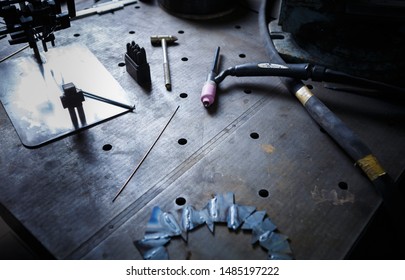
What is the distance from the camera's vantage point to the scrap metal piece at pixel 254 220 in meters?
0.76

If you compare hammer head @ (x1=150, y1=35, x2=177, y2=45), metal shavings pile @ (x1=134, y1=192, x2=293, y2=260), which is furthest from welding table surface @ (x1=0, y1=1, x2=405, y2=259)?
hammer head @ (x1=150, y1=35, x2=177, y2=45)

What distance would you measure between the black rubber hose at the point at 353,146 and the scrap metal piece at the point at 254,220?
0.29 m

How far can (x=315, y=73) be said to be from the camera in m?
1.06

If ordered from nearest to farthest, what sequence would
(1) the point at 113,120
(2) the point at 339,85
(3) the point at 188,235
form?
(3) the point at 188,235, (1) the point at 113,120, (2) the point at 339,85

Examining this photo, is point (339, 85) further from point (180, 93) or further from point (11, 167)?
point (11, 167)

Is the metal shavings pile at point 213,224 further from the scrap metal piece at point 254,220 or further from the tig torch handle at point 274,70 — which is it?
the tig torch handle at point 274,70

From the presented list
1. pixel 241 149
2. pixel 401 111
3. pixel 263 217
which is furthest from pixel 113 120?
pixel 401 111

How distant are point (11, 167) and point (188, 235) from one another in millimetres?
485

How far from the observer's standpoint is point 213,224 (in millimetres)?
769

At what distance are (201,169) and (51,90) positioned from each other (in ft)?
1.83

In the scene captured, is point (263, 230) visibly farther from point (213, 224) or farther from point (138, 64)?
point (138, 64)

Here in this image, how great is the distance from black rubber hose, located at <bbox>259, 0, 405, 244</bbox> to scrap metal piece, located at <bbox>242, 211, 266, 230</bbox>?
29 centimetres

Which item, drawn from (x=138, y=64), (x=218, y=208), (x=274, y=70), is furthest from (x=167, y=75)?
(x=218, y=208)

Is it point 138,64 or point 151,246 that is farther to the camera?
point 138,64
